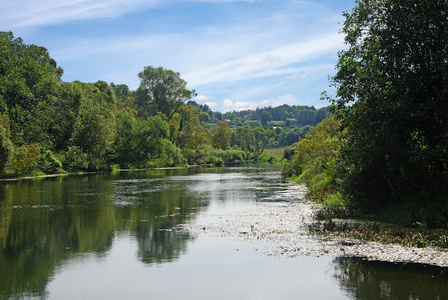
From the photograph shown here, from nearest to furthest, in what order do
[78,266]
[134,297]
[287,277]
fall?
[134,297] → [287,277] → [78,266]

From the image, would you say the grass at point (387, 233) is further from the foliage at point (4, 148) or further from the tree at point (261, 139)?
the tree at point (261, 139)

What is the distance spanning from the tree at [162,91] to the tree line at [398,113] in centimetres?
8335

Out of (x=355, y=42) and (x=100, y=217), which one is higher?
(x=355, y=42)

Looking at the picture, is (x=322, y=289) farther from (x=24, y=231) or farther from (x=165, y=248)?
(x=24, y=231)

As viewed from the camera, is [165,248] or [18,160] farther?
[18,160]

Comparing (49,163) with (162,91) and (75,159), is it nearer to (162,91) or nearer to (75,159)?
(75,159)

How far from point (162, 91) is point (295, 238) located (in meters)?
91.0

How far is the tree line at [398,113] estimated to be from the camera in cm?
1598

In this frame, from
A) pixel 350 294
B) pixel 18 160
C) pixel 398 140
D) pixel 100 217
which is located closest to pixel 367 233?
pixel 398 140

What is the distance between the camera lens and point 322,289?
32.0ft

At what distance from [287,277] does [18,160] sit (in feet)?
141

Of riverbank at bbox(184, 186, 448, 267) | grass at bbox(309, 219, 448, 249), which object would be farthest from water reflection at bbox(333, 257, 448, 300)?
grass at bbox(309, 219, 448, 249)

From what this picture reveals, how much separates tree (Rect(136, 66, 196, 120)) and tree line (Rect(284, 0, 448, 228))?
83348mm

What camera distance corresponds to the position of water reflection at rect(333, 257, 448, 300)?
916 cm
